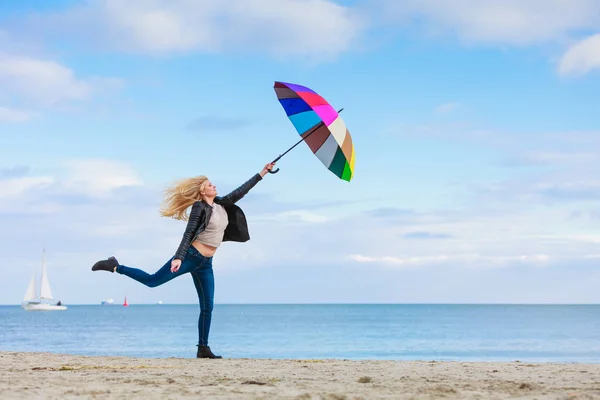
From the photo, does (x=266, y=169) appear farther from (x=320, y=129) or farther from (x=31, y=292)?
(x=31, y=292)

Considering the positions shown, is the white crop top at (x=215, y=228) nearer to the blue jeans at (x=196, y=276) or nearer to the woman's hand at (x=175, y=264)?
the blue jeans at (x=196, y=276)

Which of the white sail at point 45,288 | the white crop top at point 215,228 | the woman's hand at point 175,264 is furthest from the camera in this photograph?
the white sail at point 45,288

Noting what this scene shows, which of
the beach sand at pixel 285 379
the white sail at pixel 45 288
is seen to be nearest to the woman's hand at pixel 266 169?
the beach sand at pixel 285 379

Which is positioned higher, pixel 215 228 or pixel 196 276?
pixel 215 228

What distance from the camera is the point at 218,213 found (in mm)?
9430

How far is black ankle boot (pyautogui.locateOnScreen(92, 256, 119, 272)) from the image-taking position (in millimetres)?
9375

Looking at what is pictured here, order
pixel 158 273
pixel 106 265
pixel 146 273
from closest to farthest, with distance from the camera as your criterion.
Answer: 1. pixel 158 273
2. pixel 146 273
3. pixel 106 265

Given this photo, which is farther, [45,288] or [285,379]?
[45,288]

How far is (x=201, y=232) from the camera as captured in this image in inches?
364

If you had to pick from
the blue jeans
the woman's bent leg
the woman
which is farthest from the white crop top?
the woman's bent leg

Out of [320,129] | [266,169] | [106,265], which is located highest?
[320,129]

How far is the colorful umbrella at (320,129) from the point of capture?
31.4 feet

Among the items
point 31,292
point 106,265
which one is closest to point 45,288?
point 31,292

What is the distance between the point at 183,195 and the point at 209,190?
0.36 m
